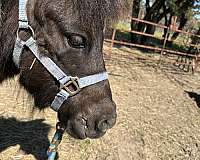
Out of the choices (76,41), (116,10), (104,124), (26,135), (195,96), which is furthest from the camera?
(195,96)

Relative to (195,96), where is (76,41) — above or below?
above

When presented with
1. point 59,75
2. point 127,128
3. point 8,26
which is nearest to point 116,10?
point 59,75

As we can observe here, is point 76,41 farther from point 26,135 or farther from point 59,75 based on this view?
point 26,135

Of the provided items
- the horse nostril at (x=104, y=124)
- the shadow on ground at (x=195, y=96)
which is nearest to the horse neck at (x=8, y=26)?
the horse nostril at (x=104, y=124)

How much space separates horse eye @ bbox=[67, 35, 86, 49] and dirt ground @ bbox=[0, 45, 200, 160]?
795mm

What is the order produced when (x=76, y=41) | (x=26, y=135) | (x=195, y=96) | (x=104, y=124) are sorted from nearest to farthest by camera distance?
(x=76, y=41), (x=104, y=124), (x=26, y=135), (x=195, y=96)

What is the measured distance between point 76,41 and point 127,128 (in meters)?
3.08

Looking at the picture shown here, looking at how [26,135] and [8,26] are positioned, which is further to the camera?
[26,135]

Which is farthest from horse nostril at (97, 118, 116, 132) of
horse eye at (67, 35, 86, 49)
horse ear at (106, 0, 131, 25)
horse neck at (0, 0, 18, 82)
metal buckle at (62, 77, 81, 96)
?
horse neck at (0, 0, 18, 82)

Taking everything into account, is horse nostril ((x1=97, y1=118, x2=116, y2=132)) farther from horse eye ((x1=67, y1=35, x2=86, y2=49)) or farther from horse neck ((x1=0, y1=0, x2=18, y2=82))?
horse neck ((x1=0, y1=0, x2=18, y2=82))

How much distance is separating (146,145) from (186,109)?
2518mm

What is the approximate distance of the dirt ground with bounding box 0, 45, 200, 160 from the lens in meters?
3.89

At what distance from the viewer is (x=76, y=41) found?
211cm

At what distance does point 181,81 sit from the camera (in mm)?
9641
